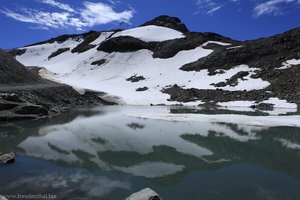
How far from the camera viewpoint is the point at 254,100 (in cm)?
5772

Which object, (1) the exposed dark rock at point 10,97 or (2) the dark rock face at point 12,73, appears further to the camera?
(2) the dark rock face at point 12,73

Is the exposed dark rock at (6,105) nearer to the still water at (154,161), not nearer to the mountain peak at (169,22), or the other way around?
the still water at (154,161)

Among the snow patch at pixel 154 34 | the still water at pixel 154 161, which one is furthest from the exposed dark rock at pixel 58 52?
the still water at pixel 154 161

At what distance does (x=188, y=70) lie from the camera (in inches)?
3285

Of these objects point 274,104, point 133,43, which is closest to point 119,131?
point 274,104

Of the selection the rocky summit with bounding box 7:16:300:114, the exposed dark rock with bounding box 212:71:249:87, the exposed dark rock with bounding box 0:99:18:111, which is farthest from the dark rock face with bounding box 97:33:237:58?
the exposed dark rock with bounding box 0:99:18:111

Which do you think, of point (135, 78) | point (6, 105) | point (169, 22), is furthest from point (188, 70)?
point (169, 22)

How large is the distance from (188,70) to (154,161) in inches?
2594

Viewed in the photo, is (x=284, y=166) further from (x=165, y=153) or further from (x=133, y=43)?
(x=133, y=43)

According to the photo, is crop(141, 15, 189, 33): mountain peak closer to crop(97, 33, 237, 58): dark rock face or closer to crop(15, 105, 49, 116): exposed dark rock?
crop(97, 33, 237, 58): dark rock face

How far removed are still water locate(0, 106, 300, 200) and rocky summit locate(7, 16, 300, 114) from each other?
22973 mm

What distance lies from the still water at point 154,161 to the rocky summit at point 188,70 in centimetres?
2297

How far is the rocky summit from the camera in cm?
6125

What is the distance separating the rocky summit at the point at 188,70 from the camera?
201ft
